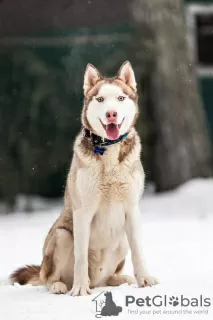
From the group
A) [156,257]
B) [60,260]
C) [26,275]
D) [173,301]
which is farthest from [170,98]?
[173,301]

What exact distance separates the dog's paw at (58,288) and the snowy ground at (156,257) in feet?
0.06

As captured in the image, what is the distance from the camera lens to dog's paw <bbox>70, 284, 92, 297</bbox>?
5.52ft

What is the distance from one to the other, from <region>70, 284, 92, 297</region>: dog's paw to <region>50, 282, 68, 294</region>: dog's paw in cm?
5

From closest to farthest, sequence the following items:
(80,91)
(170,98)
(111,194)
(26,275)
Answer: (111,194) < (26,275) < (80,91) < (170,98)

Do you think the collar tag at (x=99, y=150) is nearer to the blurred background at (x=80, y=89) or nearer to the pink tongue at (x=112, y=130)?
the pink tongue at (x=112, y=130)

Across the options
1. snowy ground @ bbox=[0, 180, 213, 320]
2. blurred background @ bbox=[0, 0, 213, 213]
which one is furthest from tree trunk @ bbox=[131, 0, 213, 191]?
snowy ground @ bbox=[0, 180, 213, 320]

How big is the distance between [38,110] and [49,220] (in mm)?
847

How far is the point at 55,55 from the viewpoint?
141 inches

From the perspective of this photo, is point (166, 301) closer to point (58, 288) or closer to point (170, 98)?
point (58, 288)

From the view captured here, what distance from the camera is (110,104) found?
1.64 meters

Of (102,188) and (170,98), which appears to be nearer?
(102,188)

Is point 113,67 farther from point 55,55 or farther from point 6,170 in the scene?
point 6,170

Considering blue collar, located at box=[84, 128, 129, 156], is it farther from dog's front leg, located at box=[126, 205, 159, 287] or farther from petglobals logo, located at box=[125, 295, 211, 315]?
petglobals logo, located at box=[125, 295, 211, 315]

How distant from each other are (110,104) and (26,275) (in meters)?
0.60
